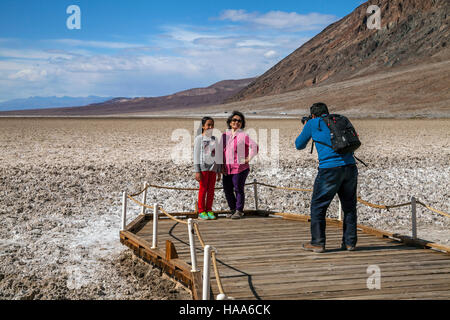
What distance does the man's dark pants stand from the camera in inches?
225

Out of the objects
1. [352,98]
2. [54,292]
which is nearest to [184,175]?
[54,292]

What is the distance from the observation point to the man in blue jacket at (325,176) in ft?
18.6

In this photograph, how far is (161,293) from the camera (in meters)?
6.47

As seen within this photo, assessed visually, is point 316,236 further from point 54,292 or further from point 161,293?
point 54,292

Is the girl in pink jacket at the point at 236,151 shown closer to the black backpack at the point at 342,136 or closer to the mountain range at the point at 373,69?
the black backpack at the point at 342,136

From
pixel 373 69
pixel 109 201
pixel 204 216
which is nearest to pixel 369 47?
pixel 373 69

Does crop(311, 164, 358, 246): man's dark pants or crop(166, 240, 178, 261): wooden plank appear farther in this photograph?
crop(166, 240, 178, 261): wooden plank

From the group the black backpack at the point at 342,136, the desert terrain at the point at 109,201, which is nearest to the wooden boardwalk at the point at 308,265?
the desert terrain at the point at 109,201

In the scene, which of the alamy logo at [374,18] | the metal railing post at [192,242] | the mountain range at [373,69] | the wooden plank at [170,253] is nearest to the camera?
the metal railing post at [192,242]

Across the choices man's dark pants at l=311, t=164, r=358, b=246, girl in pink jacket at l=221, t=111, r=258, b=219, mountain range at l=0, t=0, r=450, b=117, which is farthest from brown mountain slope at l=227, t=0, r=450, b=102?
man's dark pants at l=311, t=164, r=358, b=246

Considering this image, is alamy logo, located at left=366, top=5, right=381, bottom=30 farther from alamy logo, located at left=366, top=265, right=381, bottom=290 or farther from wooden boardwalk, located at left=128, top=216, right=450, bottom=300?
alamy logo, located at left=366, top=265, right=381, bottom=290

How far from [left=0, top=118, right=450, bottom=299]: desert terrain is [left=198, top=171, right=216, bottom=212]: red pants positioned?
136 centimetres

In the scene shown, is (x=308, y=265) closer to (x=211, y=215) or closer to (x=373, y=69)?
(x=211, y=215)

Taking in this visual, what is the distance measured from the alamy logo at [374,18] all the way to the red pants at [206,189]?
121359 millimetres
